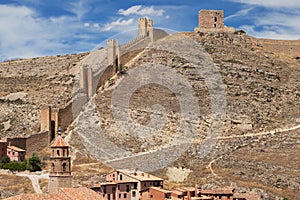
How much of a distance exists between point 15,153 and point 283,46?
39.3 meters

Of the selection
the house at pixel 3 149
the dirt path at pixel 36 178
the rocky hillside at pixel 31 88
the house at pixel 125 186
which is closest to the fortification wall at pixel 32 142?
the house at pixel 3 149

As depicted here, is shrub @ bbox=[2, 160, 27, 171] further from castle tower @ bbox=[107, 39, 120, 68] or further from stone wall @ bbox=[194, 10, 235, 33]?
stone wall @ bbox=[194, 10, 235, 33]

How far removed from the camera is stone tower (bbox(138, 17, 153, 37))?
7325cm

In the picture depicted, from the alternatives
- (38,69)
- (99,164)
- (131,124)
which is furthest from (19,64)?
A: (99,164)

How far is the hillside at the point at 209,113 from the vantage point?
51938 mm

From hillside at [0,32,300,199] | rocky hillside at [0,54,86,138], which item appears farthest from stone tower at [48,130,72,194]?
rocky hillside at [0,54,86,138]

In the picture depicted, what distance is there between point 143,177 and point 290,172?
11789mm

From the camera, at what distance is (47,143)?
59.1m

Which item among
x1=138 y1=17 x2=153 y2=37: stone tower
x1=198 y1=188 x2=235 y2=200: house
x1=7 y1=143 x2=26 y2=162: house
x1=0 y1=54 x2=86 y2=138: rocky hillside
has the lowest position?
x1=198 y1=188 x2=235 y2=200: house

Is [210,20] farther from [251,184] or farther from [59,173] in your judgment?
[59,173]

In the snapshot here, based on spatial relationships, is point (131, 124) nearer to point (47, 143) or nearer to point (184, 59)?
point (47, 143)

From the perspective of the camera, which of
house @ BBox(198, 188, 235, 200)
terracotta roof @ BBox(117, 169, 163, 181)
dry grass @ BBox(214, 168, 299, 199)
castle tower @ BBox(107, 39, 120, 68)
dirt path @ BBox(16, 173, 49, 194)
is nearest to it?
house @ BBox(198, 188, 235, 200)

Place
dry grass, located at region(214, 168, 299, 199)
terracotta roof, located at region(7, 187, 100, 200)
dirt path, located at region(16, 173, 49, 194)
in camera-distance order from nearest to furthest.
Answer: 1. terracotta roof, located at region(7, 187, 100, 200)
2. dirt path, located at region(16, 173, 49, 194)
3. dry grass, located at region(214, 168, 299, 199)

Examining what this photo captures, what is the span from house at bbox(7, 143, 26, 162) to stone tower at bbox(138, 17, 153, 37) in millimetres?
23736
